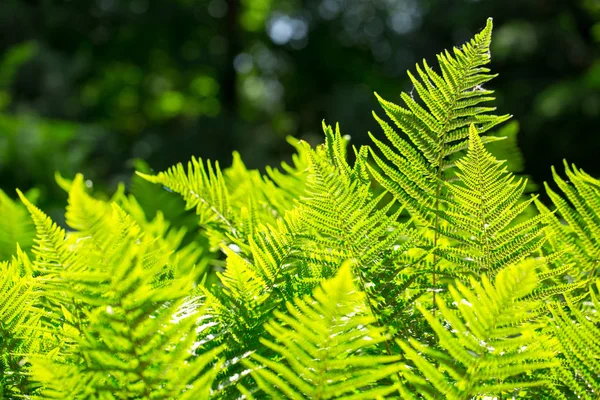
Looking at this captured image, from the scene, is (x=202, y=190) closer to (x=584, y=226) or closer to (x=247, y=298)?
(x=247, y=298)

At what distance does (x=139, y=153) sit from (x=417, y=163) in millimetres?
6680

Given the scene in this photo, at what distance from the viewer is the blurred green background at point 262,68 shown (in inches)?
213

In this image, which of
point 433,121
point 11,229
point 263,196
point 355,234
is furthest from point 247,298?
point 11,229

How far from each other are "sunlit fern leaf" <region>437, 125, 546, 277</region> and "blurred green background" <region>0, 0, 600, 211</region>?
3.01m

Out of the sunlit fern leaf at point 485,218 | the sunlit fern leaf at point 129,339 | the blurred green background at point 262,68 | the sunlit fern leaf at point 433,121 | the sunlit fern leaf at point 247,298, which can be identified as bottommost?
the sunlit fern leaf at point 129,339

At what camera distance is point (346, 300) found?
0.28 meters

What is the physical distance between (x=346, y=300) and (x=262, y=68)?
33.0ft

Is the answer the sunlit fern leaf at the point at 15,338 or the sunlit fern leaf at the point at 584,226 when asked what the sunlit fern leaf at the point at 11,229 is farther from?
the sunlit fern leaf at the point at 584,226

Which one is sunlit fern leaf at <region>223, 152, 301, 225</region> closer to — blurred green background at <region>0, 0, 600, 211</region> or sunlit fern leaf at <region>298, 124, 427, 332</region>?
sunlit fern leaf at <region>298, 124, 427, 332</region>

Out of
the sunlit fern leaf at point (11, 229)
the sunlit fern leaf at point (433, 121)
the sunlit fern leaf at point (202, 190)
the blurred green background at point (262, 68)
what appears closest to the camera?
the sunlit fern leaf at point (433, 121)

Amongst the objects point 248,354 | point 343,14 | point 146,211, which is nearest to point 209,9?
point 343,14

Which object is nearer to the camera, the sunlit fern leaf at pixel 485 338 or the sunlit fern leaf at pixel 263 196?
the sunlit fern leaf at pixel 485 338

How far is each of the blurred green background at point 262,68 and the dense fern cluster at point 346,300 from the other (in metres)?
2.93

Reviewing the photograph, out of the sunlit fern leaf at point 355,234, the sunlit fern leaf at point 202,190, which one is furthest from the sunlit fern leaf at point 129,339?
the sunlit fern leaf at point 202,190
